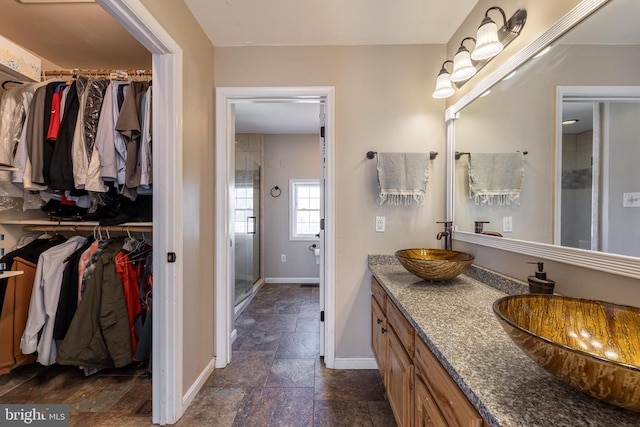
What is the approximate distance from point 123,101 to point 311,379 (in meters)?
2.33

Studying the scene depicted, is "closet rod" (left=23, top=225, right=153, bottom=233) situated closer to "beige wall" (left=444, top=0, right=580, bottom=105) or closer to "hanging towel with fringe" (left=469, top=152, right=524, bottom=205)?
"hanging towel with fringe" (left=469, top=152, right=524, bottom=205)

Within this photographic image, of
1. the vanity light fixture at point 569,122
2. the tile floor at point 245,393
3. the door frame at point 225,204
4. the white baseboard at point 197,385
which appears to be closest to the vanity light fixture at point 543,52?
the vanity light fixture at point 569,122

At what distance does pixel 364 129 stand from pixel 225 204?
49.5 inches

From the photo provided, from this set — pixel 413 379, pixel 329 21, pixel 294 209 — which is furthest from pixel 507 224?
pixel 294 209

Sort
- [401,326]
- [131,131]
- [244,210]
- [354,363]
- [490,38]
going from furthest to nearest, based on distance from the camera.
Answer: [244,210]
[354,363]
[131,131]
[490,38]
[401,326]

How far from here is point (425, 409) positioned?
2.98 feet

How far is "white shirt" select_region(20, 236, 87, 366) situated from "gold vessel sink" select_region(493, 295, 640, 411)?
2.64 meters

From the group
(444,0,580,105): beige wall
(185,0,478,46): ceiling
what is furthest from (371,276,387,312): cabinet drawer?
(185,0,478,46): ceiling

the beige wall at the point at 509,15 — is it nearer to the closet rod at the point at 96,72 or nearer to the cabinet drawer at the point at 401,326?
the cabinet drawer at the point at 401,326

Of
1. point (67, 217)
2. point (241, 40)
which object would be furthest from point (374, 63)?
point (67, 217)

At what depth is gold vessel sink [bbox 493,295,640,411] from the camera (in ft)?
1.51

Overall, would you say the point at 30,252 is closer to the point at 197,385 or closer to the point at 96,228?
the point at 96,228

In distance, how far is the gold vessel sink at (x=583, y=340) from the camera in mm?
460

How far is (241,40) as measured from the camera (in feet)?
6.30
